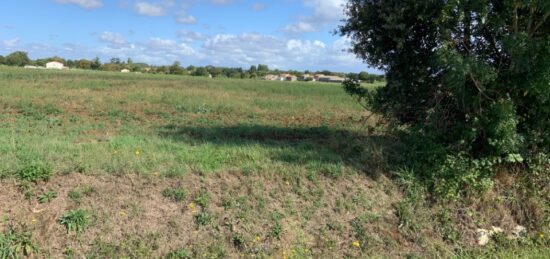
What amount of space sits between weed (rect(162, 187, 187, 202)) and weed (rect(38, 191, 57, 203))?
127 centimetres

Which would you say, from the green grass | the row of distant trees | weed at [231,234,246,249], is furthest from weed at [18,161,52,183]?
the row of distant trees

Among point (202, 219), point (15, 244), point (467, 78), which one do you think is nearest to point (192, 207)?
point (202, 219)

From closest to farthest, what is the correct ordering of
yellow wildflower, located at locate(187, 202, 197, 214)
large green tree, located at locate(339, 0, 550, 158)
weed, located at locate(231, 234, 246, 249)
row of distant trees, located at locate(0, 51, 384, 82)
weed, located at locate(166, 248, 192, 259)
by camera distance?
weed, located at locate(166, 248, 192, 259) → weed, located at locate(231, 234, 246, 249) → yellow wildflower, located at locate(187, 202, 197, 214) → large green tree, located at locate(339, 0, 550, 158) → row of distant trees, located at locate(0, 51, 384, 82)

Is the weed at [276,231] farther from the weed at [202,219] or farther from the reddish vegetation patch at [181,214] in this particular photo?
the weed at [202,219]

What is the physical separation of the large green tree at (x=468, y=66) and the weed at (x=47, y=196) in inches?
202

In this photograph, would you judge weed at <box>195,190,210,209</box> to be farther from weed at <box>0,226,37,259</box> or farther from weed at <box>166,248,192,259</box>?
weed at <box>0,226,37,259</box>

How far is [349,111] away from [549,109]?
12.4m

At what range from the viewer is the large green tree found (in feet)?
20.2

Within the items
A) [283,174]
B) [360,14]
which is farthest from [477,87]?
[283,174]

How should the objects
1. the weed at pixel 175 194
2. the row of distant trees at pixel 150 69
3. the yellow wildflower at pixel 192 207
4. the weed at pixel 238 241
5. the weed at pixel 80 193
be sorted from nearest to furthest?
the weed at pixel 238 241 < the weed at pixel 80 193 < the yellow wildflower at pixel 192 207 < the weed at pixel 175 194 < the row of distant trees at pixel 150 69

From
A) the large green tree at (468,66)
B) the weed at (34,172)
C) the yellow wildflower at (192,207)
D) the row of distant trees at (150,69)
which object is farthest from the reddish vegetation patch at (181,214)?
A: the row of distant trees at (150,69)

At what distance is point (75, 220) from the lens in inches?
201

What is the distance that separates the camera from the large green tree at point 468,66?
6.16 m

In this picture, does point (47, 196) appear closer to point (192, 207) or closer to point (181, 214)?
point (181, 214)
